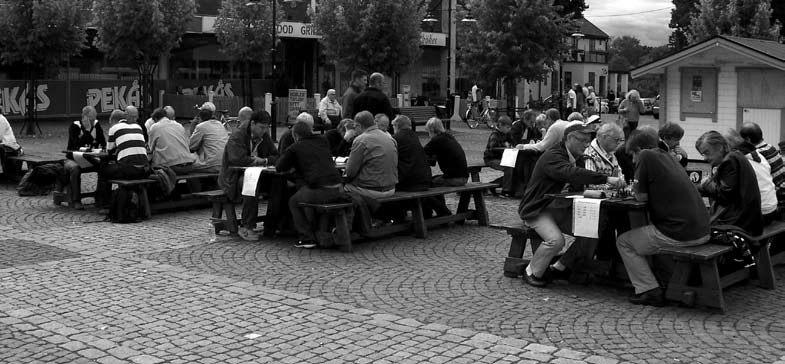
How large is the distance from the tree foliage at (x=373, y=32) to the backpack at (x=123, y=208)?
747 inches

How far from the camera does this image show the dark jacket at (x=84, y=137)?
1493cm

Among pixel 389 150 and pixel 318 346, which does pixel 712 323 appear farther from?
pixel 389 150

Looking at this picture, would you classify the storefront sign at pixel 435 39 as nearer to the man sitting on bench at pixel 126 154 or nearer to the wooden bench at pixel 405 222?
the man sitting on bench at pixel 126 154

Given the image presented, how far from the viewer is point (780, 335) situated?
7145 millimetres

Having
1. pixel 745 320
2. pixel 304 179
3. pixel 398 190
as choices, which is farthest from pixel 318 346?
pixel 398 190

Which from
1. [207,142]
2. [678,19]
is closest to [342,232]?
[207,142]

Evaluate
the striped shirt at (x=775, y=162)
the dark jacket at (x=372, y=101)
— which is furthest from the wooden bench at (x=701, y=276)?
the dark jacket at (x=372, y=101)

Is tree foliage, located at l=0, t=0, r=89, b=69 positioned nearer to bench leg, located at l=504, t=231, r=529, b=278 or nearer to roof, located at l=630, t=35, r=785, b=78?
roof, located at l=630, t=35, r=785, b=78

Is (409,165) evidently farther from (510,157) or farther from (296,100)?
(296,100)

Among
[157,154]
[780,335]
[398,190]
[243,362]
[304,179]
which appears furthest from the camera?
[157,154]

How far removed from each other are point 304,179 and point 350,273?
1.69 metres

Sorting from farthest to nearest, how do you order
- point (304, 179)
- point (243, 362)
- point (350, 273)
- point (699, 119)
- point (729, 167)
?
point (699, 119), point (304, 179), point (350, 273), point (729, 167), point (243, 362)

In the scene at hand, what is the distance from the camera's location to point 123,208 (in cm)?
1245

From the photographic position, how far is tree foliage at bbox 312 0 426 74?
31000mm
